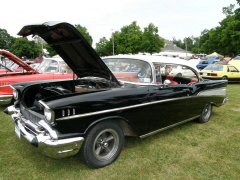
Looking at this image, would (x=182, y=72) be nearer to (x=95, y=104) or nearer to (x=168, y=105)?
(x=168, y=105)

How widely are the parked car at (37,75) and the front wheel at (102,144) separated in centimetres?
352

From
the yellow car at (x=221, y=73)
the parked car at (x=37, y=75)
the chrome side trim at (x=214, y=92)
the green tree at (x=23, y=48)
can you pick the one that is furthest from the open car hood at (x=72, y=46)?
the green tree at (x=23, y=48)

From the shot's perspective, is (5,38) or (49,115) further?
(5,38)

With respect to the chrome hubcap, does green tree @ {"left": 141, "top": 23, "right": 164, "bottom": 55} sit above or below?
above

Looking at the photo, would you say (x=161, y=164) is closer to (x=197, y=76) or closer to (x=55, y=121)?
(x=55, y=121)

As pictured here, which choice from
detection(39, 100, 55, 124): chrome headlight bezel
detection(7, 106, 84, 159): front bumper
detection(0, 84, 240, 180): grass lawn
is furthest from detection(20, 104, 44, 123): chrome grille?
detection(0, 84, 240, 180): grass lawn

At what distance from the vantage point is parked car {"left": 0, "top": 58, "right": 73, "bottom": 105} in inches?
196

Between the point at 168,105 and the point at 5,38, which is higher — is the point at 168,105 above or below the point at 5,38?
below

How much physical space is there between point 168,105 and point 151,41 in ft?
119

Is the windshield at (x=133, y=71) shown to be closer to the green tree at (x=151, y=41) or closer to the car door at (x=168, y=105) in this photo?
the car door at (x=168, y=105)

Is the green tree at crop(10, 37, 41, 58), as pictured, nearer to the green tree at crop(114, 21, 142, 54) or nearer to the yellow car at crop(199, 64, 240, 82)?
the green tree at crop(114, 21, 142, 54)

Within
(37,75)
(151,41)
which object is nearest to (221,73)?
(37,75)

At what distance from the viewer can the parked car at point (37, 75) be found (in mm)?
4984

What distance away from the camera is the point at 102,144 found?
2615 millimetres
